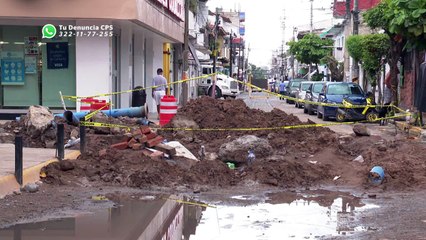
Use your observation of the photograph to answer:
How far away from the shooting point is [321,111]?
32125 mm

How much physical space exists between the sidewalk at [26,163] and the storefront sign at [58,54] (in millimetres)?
9608

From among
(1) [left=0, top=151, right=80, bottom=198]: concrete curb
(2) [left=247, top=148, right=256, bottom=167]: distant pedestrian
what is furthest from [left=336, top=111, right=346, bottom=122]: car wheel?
(1) [left=0, top=151, right=80, bottom=198]: concrete curb

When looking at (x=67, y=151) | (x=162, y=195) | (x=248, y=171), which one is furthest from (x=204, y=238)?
(x=67, y=151)

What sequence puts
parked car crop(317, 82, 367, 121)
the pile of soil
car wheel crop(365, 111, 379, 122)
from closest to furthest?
the pile of soil
car wheel crop(365, 111, 379, 122)
parked car crop(317, 82, 367, 121)

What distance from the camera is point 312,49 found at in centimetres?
7956

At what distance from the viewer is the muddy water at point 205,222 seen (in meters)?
8.62

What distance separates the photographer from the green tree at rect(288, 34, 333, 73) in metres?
79.8

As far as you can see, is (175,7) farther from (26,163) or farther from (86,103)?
(26,163)

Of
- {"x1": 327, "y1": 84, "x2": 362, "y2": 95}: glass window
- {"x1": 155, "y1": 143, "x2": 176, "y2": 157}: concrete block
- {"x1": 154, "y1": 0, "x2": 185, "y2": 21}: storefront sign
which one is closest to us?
{"x1": 155, "y1": 143, "x2": 176, "y2": 157}: concrete block

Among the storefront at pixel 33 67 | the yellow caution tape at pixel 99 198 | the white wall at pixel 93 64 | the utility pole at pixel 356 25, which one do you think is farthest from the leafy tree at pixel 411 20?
the utility pole at pixel 356 25

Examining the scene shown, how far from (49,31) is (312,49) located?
57.8m

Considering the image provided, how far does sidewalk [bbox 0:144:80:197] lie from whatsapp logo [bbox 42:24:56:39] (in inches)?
365

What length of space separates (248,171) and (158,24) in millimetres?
17054

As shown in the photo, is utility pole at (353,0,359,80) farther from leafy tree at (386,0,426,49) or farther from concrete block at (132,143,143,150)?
concrete block at (132,143,143,150)
